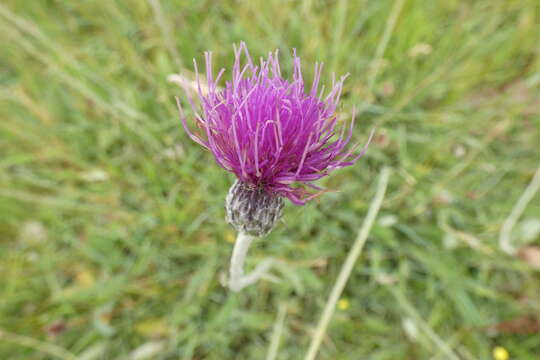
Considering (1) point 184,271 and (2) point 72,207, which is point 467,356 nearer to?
(1) point 184,271

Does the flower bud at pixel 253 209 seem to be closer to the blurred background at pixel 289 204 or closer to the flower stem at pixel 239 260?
the flower stem at pixel 239 260

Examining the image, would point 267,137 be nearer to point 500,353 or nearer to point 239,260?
point 239,260

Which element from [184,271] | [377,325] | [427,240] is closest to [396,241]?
[427,240]

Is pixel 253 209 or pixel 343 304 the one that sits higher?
pixel 253 209

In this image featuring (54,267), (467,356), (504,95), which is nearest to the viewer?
(467,356)

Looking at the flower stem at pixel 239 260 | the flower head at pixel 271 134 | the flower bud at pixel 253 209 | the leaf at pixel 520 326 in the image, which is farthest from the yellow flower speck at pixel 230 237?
the leaf at pixel 520 326

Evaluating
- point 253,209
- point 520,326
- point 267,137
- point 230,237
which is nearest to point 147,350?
point 230,237

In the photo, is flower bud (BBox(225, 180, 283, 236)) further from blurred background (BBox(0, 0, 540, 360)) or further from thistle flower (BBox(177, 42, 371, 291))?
blurred background (BBox(0, 0, 540, 360))

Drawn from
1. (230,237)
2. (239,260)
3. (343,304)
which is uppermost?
(239,260)
